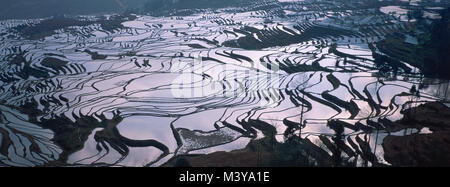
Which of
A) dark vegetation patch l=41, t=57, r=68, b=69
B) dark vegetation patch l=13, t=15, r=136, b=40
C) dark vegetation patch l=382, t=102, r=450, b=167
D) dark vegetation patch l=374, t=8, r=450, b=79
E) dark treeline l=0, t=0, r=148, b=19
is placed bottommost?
dark vegetation patch l=382, t=102, r=450, b=167

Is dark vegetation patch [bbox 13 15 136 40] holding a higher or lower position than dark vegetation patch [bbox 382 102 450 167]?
higher

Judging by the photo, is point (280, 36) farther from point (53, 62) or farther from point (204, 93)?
point (53, 62)

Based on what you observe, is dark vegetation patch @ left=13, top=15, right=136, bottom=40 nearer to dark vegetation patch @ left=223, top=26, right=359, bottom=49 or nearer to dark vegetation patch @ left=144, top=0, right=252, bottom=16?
dark vegetation patch @ left=144, top=0, right=252, bottom=16

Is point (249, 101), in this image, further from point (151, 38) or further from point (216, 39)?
point (151, 38)

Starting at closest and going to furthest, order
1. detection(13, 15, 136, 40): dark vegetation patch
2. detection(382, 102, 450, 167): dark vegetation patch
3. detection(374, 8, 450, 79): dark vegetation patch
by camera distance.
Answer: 1. detection(382, 102, 450, 167): dark vegetation patch
2. detection(374, 8, 450, 79): dark vegetation patch
3. detection(13, 15, 136, 40): dark vegetation patch

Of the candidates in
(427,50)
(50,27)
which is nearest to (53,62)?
(50,27)

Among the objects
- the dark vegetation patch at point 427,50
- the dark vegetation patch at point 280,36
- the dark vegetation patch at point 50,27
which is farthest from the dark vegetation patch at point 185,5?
the dark vegetation patch at point 427,50

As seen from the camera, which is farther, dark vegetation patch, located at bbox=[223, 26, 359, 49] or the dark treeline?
the dark treeline

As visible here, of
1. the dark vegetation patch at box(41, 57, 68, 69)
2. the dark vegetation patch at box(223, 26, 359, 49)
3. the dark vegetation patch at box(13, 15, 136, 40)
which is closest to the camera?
the dark vegetation patch at box(41, 57, 68, 69)

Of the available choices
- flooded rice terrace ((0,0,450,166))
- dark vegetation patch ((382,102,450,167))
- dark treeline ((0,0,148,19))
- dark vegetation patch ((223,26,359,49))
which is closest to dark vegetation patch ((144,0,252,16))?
dark treeline ((0,0,148,19))
